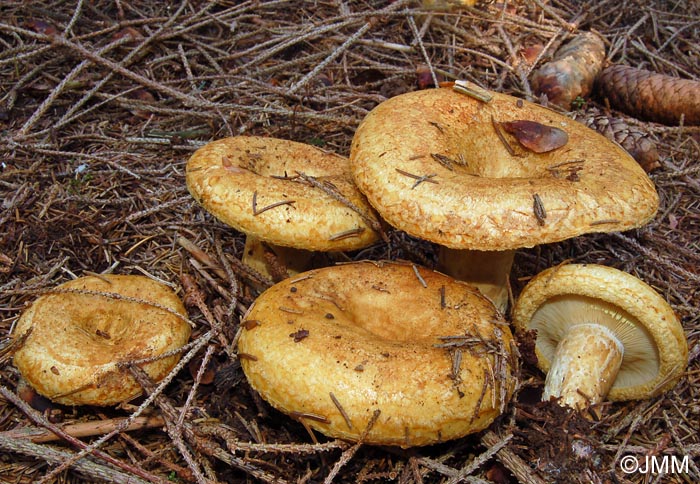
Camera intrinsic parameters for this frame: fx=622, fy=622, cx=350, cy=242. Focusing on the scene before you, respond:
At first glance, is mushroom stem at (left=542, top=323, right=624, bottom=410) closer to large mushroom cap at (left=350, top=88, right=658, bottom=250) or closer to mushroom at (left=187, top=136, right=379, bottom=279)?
large mushroom cap at (left=350, top=88, right=658, bottom=250)

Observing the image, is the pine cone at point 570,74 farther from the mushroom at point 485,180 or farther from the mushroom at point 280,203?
the mushroom at point 280,203

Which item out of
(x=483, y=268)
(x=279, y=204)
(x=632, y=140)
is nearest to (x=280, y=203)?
(x=279, y=204)

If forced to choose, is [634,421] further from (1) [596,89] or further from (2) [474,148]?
(1) [596,89]

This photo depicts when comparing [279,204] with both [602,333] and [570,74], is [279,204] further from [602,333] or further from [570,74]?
[570,74]

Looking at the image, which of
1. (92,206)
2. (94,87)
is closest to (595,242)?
(92,206)

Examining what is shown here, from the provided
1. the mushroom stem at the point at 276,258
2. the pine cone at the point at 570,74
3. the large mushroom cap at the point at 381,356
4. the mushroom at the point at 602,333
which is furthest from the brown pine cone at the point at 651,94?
the mushroom stem at the point at 276,258
